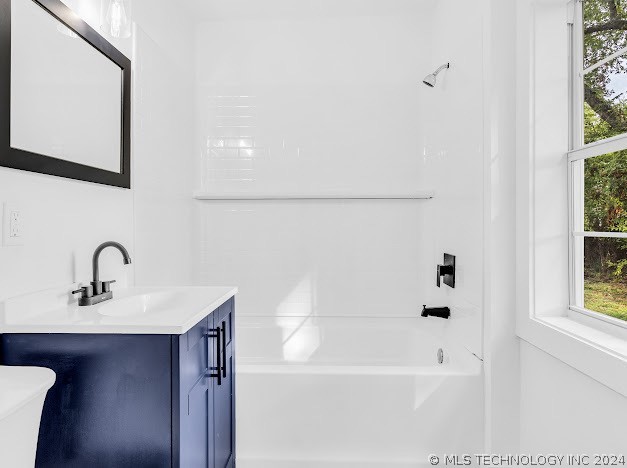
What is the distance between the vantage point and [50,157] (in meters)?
1.38

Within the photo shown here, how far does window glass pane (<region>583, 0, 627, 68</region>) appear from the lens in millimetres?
1387

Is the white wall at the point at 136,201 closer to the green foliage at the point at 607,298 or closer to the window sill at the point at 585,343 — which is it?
the window sill at the point at 585,343

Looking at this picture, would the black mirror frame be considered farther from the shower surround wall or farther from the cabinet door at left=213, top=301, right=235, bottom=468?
the shower surround wall

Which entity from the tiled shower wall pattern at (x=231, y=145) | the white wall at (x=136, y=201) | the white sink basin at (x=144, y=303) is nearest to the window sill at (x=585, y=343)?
the white sink basin at (x=144, y=303)

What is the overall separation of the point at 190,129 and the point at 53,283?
174 centimetres

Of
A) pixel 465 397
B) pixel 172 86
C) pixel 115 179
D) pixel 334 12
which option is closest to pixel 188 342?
pixel 115 179

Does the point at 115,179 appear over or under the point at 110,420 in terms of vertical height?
over

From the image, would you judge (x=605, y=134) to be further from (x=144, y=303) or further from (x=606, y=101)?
(x=144, y=303)

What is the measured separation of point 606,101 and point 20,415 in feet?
6.43

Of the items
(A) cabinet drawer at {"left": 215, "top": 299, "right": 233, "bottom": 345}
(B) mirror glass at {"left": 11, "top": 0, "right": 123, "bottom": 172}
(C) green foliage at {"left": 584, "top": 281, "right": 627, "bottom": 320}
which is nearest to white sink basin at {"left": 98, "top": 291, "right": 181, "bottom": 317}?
(A) cabinet drawer at {"left": 215, "top": 299, "right": 233, "bottom": 345}

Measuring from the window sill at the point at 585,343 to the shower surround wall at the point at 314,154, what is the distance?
1.22 m

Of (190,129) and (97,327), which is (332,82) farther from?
(97,327)

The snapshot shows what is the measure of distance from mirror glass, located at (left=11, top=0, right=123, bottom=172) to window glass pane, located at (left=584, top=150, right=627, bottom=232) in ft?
6.39

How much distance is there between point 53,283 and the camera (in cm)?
142
